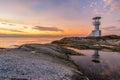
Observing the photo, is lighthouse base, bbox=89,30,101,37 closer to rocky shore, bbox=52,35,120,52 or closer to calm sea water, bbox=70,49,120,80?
rocky shore, bbox=52,35,120,52

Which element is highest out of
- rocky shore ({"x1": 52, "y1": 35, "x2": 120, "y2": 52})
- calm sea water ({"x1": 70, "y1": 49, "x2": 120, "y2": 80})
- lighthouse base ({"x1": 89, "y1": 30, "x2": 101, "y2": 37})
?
lighthouse base ({"x1": 89, "y1": 30, "x2": 101, "y2": 37})

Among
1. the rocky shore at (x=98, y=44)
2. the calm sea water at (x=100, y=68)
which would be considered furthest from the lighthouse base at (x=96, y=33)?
the calm sea water at (x=100, y=68)

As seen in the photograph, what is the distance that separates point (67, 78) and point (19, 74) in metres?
5.40

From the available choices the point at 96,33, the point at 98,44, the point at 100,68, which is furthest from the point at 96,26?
the point at 100,68

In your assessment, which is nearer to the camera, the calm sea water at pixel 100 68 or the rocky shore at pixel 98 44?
the calm sea water at pixel 100 68

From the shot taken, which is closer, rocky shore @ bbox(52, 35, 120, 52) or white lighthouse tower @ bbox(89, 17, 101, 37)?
rocky shore @ bbox(52, 35, 120, 52)

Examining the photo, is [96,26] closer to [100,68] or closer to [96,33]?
[96,33]

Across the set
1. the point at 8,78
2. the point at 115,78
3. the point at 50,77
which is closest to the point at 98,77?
the point at 115,78

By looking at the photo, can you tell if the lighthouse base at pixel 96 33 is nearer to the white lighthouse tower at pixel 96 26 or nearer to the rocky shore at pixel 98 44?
the white lighthouse tower at pixel 96 26

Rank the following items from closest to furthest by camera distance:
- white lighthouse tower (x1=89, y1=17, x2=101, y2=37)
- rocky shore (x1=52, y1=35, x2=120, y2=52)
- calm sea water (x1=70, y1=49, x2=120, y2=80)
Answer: calm sea water (x1=70, y1=49, x2=120, y2=80) → rocky shore (x1=52, y1=35, x2=120, y2=52) → white lighthouse tower (x1=89, y1=17, x2=101, y2=37)

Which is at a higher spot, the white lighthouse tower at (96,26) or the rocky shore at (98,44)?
the white lighthouse tower at (96,26)

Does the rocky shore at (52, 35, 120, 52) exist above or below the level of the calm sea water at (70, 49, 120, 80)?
above

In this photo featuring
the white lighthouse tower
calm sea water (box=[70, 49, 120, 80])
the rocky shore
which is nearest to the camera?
calm sea water (box=[70, 49, 120, 80])

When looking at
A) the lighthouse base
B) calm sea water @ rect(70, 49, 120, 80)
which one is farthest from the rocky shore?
calm sea water @ rect(70, 49, 120, 80)
